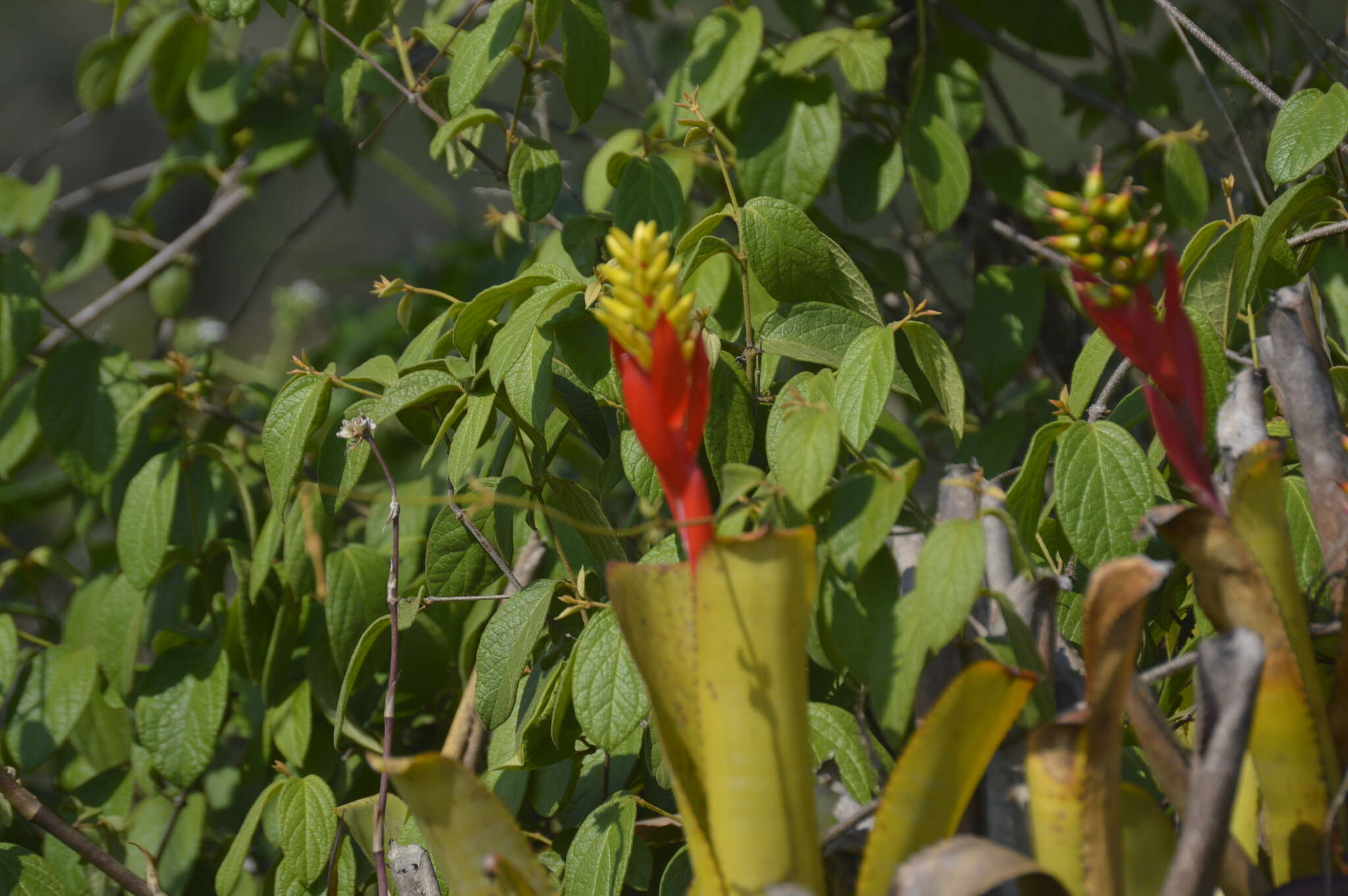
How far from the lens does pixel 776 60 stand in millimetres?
1010

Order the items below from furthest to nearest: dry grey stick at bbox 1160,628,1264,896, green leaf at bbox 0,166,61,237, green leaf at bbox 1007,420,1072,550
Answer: green leaf at bbox 0,166,61,237 → green leaf at bbox 1007,420,1072,550 → dry grey stick at bbox 1160,628,1264,896

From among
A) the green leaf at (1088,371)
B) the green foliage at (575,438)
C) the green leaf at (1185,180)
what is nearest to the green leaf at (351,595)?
the green foliage at (575,438)

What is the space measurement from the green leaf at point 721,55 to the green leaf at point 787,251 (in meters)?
0.25

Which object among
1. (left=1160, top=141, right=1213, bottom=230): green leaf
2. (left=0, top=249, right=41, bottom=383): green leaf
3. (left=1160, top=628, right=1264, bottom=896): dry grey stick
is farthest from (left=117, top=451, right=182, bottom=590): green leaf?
(left=1160, top=141, right=1213, bottom=230): green leaf

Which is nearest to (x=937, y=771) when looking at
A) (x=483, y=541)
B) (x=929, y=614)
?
(x=929, y=614)

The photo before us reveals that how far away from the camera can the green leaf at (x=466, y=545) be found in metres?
0.78

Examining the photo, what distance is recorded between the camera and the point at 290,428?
731 millimetres

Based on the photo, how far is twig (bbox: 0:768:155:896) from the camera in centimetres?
72

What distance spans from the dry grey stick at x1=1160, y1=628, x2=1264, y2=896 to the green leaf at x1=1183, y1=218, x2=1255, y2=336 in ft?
1.11

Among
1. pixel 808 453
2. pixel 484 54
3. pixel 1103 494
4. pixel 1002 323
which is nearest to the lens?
pixel 808 453

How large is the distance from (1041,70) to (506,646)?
892 mm

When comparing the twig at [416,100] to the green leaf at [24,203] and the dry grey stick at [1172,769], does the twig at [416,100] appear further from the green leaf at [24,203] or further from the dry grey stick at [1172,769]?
the dry grey stick at [1172,769]

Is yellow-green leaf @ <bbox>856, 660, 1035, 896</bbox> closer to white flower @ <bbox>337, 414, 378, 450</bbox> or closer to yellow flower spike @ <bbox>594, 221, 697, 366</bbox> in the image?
yellow flower spike @ <bbox>594, 221, 697, 366</bbox>

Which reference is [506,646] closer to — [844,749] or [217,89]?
[844,749]
